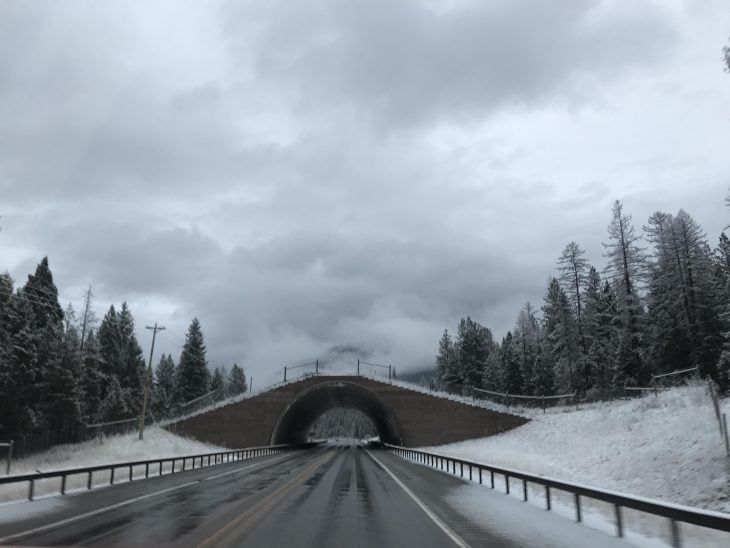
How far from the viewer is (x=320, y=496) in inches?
694

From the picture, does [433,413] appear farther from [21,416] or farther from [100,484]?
[100,484]

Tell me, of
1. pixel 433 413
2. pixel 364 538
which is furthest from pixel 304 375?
pixel 364 538

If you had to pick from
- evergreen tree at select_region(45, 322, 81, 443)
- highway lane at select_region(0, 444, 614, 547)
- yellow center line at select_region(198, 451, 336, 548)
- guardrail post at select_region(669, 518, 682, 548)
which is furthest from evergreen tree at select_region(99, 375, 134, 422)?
guardrail post at select_region(669, 518, 682, 548)

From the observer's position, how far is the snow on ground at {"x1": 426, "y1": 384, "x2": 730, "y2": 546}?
57.4 ft

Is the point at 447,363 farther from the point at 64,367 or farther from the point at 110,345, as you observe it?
the point at 64,367

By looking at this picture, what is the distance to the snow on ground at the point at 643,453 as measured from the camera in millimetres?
17500

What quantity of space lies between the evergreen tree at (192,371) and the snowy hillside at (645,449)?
64023 mm

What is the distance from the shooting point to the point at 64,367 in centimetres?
6431

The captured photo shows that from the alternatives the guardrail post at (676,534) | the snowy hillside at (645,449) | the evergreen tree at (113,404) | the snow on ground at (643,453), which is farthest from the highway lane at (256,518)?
the evergreen tree at (113,404)

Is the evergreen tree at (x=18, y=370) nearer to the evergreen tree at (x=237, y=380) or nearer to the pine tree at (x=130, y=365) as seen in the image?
the pine tree at (x=130, y=365)

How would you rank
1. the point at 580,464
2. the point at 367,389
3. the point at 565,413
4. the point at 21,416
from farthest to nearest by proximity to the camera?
the point at 367,389, the point at 21,416, the point at 565,413, the point at 580,464

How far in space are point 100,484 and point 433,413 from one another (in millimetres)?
43121

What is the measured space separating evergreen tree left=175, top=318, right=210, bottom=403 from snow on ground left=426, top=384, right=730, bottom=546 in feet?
211

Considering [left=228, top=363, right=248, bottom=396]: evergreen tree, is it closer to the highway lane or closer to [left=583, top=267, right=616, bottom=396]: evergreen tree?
[left=583, top=267, right=616, bottom=396]: evergreen tree
